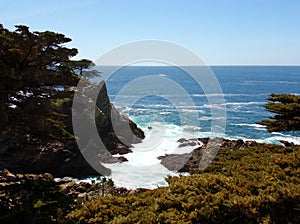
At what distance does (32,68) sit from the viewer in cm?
976

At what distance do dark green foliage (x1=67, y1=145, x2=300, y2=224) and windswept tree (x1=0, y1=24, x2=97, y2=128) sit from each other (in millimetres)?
4792

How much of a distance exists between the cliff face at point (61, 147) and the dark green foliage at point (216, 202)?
5.12 m

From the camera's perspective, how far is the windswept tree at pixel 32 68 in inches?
365

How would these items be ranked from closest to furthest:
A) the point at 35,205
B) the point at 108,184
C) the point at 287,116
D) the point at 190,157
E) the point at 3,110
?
the point at 35,205 → the point at 3,110 → the point at 287,116 → the point at 108,184 → the point at 190,157

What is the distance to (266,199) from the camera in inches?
246

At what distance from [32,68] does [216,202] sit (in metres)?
7.02

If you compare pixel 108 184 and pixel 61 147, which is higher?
pixel 61 147

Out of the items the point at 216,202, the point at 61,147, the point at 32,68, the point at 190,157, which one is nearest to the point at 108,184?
the point at 61,147

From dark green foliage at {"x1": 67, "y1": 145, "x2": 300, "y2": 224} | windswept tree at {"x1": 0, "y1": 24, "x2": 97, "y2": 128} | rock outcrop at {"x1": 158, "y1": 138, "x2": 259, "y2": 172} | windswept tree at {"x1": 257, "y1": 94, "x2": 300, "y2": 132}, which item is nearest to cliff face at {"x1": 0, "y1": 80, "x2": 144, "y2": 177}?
windswept tree at {"x1": 0, "y1": 24, "x2": 97, "y2": 128}

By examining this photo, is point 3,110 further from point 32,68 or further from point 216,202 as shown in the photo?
point 216,202

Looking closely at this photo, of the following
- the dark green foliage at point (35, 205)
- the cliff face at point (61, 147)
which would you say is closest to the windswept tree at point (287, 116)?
the dark green foliage at point (35, 205)

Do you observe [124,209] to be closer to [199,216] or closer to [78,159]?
[199,216]

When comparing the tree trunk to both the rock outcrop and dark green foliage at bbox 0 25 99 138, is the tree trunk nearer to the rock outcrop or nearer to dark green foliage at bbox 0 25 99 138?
dark green foliage at bbox 0 25 99 138

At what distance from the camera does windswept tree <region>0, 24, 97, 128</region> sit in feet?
30.5
